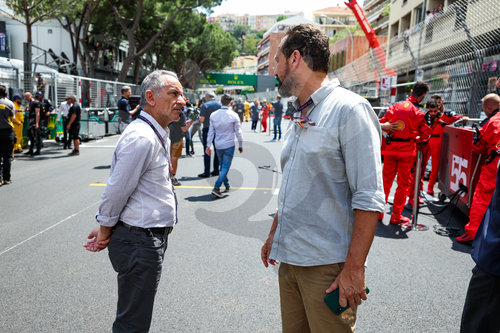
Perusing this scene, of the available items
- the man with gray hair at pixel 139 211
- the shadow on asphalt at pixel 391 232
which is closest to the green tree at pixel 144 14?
the shadow on asphalt at pixel 391 232

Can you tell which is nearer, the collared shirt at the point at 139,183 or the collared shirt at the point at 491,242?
the collared shirt at the point at 491,242

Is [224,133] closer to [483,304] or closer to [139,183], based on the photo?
[139,183]

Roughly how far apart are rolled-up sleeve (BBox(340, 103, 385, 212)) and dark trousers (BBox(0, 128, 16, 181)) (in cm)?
821

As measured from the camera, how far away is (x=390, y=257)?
14.7 ft

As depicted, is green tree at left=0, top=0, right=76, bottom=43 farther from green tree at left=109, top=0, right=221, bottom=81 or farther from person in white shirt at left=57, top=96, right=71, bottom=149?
person in white shirt at left=57, top=96, right=71, bottom=149

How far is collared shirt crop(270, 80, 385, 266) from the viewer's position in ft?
5.31

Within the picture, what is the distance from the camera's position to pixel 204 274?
394 cm

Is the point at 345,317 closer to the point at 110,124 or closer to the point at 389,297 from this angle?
the point at 389,297

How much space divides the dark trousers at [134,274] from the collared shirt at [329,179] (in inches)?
32.8

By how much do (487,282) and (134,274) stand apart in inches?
75.2

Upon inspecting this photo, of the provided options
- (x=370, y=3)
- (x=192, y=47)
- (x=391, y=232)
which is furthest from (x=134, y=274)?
(x=370, y=3)

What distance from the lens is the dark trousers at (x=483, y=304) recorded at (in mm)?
2125

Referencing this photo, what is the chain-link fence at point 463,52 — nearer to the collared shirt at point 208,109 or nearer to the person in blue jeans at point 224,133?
the person in blue jeans at point 224,133

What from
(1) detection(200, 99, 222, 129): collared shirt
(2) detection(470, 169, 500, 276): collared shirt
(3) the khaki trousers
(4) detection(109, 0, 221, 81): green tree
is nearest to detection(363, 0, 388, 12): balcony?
(4) detection(109, 0, 221, 81): green tree
